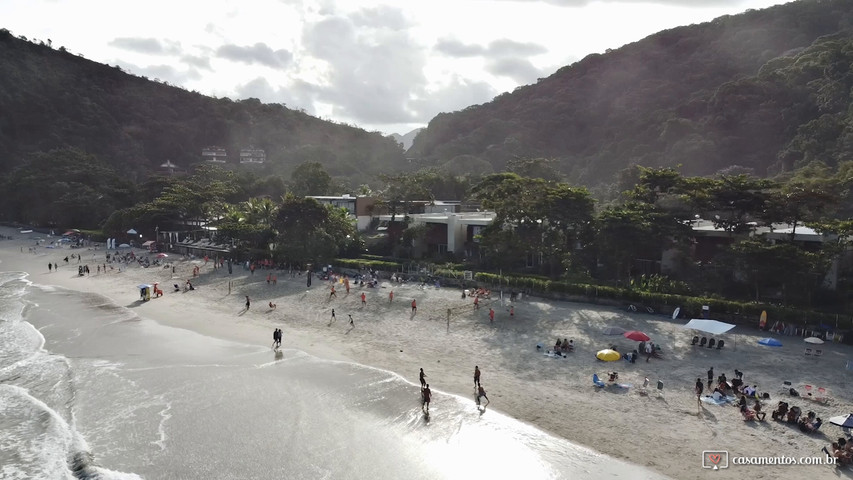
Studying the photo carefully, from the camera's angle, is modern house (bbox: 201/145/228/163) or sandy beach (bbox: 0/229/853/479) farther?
modern house (bbox: 201/145/228/163)

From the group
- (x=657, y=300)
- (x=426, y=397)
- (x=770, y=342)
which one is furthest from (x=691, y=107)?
(x=426, y=397)

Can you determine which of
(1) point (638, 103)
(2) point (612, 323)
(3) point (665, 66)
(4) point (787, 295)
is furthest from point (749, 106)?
(2) point (612, 323)

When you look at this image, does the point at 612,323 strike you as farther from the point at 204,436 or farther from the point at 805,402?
the point at 204,436

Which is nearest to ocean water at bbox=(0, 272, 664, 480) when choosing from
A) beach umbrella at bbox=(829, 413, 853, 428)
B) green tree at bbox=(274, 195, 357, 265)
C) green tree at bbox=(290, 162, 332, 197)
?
beach umbrella at bbox=(829, 413, 853, 428)

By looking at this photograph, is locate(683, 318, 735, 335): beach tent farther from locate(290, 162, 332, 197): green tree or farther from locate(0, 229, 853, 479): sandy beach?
locate(290, 162, 332, 197): green tree

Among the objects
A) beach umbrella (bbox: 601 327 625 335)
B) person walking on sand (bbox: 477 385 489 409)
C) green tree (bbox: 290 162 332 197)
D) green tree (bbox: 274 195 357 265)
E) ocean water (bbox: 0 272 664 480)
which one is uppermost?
green tree (bbox: 290 162 332 197)

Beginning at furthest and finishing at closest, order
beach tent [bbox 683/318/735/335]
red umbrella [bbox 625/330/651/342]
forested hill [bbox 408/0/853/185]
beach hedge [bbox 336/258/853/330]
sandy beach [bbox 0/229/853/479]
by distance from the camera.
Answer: forested hill [bbox 408/0/853/185] < beach hedge [bbox 336/258/853/330] < beach tent [bbox 683/318/735/335] < red umbrella [bbox 625/330/651/342] < sandy beach [bbox 0/229/853/479]
